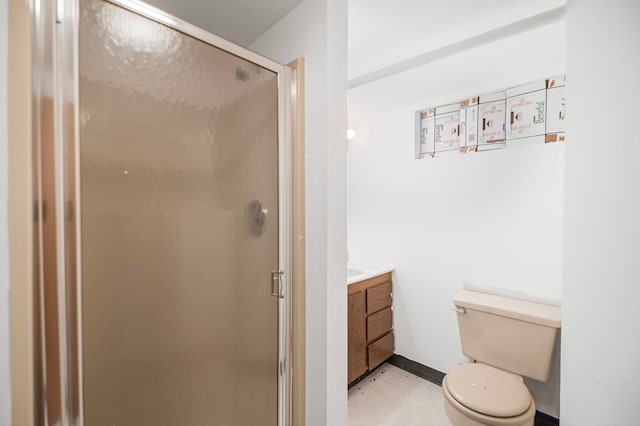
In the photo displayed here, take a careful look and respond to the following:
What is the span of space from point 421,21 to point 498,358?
1914mm

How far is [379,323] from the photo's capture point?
2.26 metres

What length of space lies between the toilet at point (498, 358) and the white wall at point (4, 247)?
66.6 inches

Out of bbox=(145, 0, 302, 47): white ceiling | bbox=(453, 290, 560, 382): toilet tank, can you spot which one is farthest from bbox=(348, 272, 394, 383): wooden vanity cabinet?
bbox=(145, 0, 302, 47): white ceiling

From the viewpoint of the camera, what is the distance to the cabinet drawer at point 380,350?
7.18ft

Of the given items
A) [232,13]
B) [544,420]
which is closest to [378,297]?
[544,420]

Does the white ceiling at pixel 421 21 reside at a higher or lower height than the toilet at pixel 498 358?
higher

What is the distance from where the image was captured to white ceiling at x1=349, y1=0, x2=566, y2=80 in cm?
127

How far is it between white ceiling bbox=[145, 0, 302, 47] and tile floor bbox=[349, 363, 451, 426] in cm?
234

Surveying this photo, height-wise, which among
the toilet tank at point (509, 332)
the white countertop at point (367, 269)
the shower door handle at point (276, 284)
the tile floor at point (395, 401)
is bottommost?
the tile floor at point (395, 401)

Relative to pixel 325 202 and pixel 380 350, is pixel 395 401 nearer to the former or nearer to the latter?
pixel 380 350

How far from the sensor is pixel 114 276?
0.84 meters

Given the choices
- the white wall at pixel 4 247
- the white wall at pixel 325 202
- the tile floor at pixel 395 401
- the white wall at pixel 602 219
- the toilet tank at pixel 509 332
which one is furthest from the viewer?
the tile floor at pixel 395 401

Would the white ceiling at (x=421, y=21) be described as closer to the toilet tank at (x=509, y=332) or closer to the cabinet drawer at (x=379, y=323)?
the toilet tank at (x=509, y=332)

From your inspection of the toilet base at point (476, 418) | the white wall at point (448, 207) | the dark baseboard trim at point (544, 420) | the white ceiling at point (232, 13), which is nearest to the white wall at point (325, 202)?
the white ceiling at point (232, 13)
